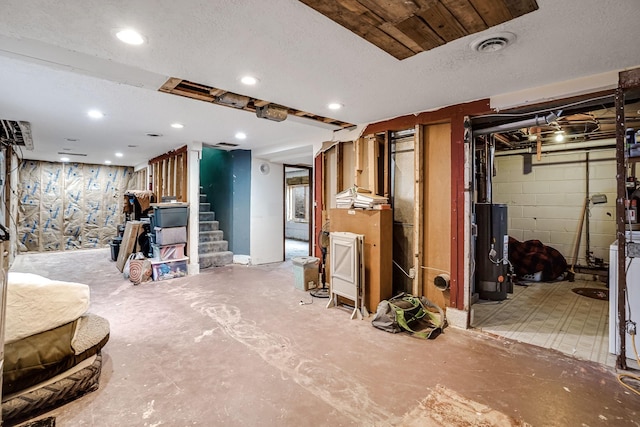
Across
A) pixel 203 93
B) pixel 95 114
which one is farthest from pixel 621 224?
pixel 95 114

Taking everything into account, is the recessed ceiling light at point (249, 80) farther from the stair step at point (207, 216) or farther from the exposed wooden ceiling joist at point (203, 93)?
the stair step at point (207, 216)

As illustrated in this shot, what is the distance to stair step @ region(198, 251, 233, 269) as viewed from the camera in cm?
607

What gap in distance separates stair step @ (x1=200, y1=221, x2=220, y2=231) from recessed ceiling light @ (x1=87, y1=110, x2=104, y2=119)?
321 centimetres

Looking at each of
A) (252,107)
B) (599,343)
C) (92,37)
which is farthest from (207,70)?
(599,343)

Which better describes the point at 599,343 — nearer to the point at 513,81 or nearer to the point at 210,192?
the point at 513,81

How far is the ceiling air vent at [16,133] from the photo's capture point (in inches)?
171

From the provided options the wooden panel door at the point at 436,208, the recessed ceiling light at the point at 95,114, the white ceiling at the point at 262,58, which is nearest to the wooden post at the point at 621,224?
the white ceiling at the point at 262,58

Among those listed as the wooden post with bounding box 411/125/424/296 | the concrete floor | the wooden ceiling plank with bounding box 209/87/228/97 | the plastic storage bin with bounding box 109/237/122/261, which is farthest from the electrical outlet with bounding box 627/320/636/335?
the plastic storage bin with bounding box 109/237/122/261

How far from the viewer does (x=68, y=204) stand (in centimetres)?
804

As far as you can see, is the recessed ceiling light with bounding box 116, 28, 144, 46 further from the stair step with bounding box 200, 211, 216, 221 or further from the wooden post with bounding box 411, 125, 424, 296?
the stair step with bounding box 200, 211, 216, 221

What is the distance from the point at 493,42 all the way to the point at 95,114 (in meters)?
4.30

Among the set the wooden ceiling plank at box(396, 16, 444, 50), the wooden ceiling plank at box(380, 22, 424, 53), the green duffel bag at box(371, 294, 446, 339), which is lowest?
the green duffel bag at box(371, 294, 446, 339)

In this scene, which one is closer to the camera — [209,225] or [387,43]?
[387,43]

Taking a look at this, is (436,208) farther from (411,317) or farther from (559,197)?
(559,197)
